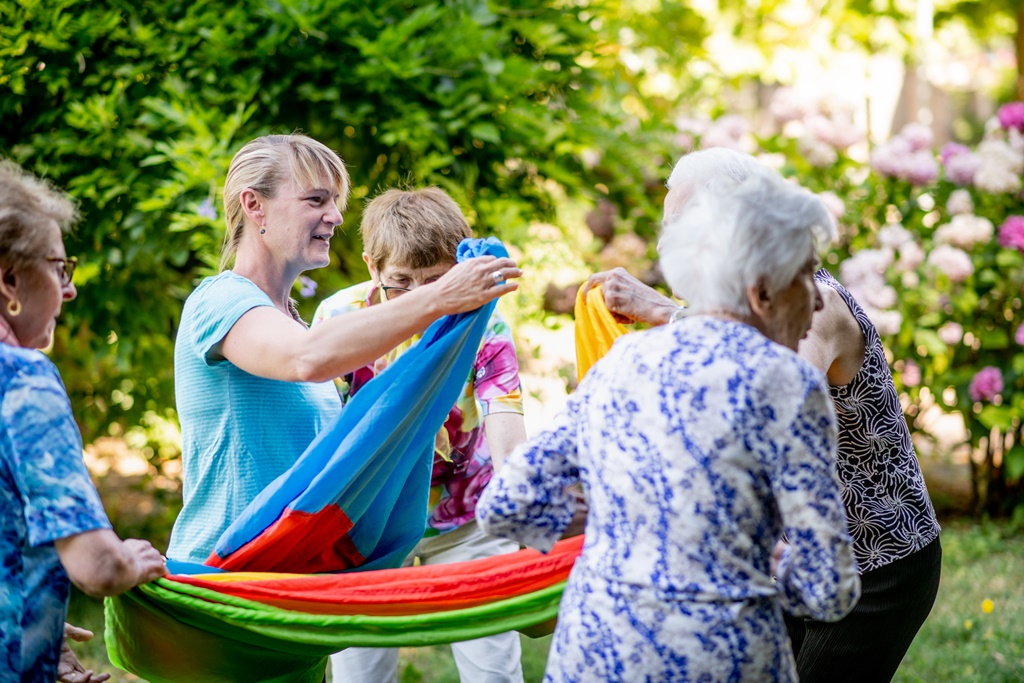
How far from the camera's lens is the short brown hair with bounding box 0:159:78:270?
1989 millimetres

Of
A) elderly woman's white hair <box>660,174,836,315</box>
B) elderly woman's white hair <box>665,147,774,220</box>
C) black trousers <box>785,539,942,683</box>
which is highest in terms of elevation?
elderly woman's white hair <box>660,174,836,315</box>

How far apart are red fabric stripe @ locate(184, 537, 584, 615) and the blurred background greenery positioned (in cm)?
196

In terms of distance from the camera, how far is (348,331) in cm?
230

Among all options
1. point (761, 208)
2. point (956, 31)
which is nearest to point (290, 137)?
point (761, 208)

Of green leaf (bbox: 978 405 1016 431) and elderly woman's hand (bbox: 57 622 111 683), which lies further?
green leaf (bbox: 978 405 1016 431)

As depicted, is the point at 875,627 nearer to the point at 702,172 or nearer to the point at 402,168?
the point at 702,172

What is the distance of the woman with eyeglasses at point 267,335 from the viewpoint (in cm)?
232

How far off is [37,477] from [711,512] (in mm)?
1180

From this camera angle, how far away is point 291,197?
8.84 feet

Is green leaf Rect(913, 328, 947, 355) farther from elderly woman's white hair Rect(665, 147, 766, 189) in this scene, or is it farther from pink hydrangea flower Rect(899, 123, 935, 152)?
elderly woman's white hair Rect(665, 147, 766, 189)

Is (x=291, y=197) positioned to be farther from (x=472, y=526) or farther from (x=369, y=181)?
(x=369, y=181)

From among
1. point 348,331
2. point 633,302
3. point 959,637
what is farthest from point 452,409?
point 959,637

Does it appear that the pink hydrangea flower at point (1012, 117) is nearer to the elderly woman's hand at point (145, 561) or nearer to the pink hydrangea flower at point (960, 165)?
the pink hydrangea flower at point (960, 165)

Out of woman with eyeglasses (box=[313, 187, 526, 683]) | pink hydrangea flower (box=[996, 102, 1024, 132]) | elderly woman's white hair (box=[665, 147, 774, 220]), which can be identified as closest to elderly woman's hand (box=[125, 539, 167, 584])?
woman with eyeglasses (box=[313, 187, 526, 683])
